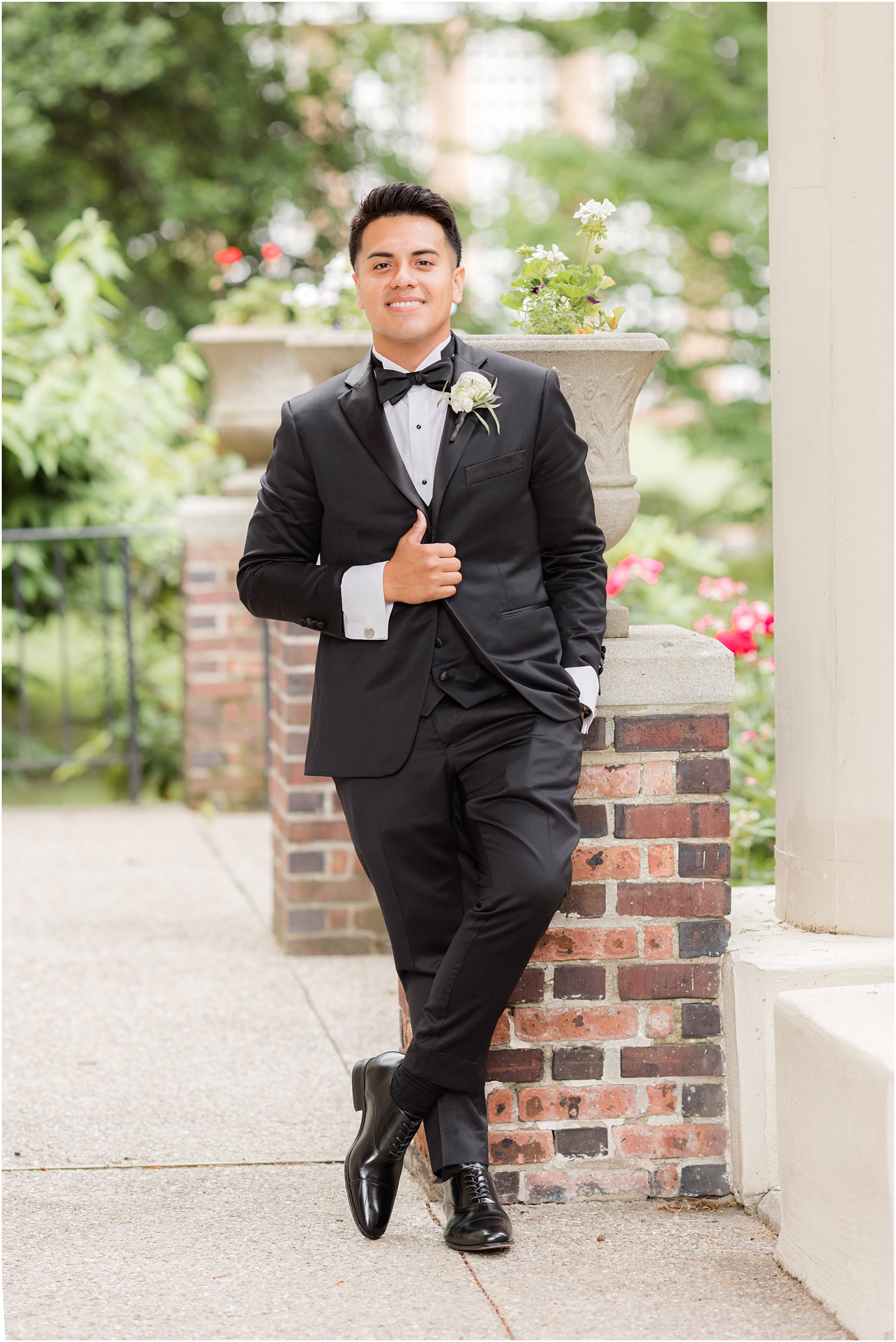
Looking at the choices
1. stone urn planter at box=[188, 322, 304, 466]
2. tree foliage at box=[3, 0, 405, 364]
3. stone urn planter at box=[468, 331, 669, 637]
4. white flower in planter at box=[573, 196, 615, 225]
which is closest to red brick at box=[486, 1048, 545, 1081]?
stone urn planter at box=[468, 331, 669, 637]

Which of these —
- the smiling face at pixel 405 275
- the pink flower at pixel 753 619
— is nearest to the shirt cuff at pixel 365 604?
the smiling face at pixel 405 275

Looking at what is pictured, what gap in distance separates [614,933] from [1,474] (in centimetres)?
548

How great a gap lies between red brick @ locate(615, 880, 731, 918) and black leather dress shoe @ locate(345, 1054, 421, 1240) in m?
0.57

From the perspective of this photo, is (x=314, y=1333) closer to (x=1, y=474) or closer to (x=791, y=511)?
(x=791, y=511)

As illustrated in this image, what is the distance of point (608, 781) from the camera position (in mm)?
3111

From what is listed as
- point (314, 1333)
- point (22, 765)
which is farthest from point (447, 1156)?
point (22, 765)

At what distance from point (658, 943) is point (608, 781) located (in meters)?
0.36

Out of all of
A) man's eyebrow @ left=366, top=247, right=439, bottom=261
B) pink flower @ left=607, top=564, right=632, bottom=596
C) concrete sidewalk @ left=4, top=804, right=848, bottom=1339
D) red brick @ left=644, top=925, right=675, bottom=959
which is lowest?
concrete sidewalk @ left=4, top=804, right=848, bottom=1339

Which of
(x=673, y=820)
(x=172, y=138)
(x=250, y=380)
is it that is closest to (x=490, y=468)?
(x=673, y=820)

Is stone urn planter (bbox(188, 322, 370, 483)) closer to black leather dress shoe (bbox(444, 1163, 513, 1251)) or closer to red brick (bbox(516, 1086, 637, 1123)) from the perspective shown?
red brick (bbox(516, 1086, 637, 1123))

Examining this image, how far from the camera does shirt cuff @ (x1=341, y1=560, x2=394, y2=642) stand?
9.34 feet

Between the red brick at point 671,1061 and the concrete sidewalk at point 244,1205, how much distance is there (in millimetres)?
277

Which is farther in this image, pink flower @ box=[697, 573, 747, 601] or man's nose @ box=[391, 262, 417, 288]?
pink flower @ box=[697, 573, 747, 601]

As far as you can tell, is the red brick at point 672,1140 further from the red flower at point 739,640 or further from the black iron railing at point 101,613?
the black iron railing at point 101,613
